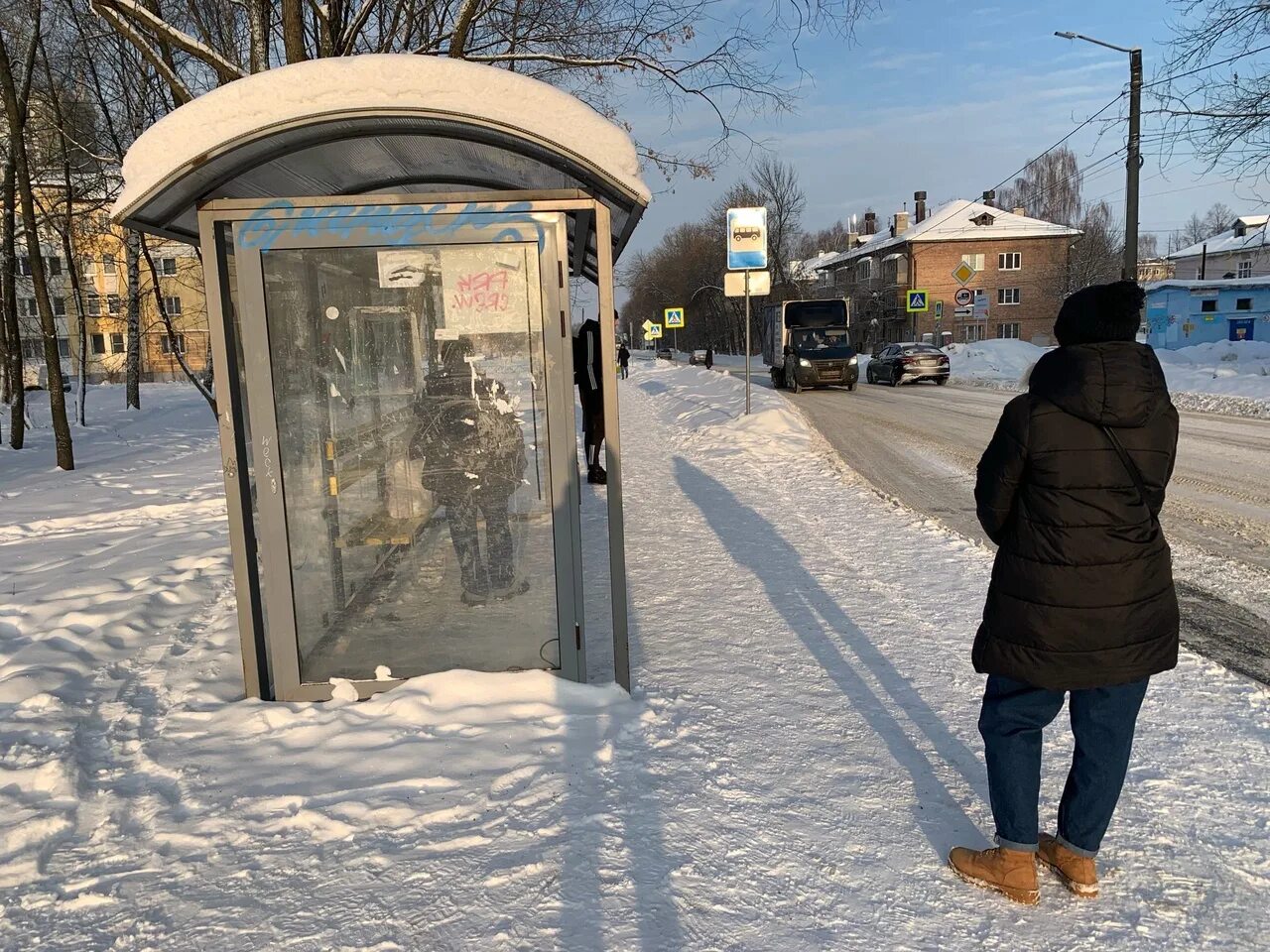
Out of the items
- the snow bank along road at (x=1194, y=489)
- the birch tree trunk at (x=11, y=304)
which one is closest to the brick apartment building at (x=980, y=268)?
the snow bank along road at (x=1194, y=489)

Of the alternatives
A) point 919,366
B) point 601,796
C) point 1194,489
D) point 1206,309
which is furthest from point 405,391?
point 1206,309

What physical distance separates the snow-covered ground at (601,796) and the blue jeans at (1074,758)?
0.23 metres

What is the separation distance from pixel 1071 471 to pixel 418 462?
8.73 ft

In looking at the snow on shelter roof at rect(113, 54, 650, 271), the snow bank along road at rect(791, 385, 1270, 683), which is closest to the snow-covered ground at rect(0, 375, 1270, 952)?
the snow bank along road at rect(791, 385, 1270, 683)

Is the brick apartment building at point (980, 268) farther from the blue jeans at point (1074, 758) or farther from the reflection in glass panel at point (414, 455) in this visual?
the blue jeans at point (1074, 758)

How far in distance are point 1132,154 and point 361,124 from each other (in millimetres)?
18771

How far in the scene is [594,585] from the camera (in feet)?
19.4

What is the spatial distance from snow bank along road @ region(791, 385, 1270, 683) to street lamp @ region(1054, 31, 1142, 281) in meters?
3.91

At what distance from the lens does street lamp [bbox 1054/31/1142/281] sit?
55.2ft

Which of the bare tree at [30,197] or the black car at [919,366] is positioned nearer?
the bare tree at [30,197]

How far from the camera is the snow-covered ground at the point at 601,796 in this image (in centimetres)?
240

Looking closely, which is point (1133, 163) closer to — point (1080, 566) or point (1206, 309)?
point (1080, 566)

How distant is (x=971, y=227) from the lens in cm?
6044

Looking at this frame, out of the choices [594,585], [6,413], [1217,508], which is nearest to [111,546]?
[594,585]
